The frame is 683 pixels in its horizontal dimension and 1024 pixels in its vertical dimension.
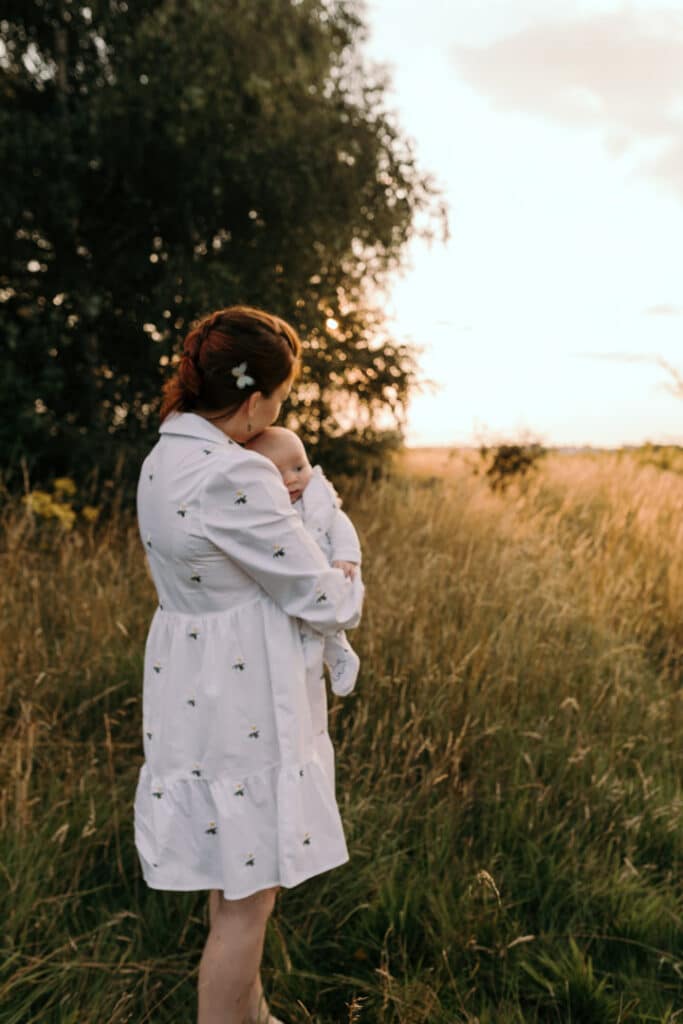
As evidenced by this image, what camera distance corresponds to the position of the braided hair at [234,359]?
1.74m

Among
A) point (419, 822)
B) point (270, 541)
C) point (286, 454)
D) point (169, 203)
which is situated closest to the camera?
point (270, 541)

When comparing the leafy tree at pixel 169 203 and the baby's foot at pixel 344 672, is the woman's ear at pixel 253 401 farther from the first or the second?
the leafy tree at pixel 169 203

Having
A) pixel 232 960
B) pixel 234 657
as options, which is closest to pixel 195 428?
pixel 234 657

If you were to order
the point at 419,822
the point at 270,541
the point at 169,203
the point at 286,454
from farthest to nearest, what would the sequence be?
the point at 169,203
the point at 419,822
the point at 286,454
the point at 270,541

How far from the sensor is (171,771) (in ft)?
5.92

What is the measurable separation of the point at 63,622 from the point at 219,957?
7.96 ft

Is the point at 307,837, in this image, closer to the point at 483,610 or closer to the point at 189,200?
the point at 483,610

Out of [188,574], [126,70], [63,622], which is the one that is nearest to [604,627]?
[63,622]

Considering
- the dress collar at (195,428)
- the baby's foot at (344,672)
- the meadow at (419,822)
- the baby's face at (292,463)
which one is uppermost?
the dress collar at (195,428)

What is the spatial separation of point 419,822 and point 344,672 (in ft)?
3.53

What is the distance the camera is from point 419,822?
2.74 metres

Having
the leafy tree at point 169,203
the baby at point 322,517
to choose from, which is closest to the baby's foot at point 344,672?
the baby at point 322,517

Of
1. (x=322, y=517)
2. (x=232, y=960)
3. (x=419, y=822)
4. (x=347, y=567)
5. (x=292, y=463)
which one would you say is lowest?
(x=419, y=822)

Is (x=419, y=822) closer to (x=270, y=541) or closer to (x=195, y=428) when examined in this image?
(x=270, y=541)
